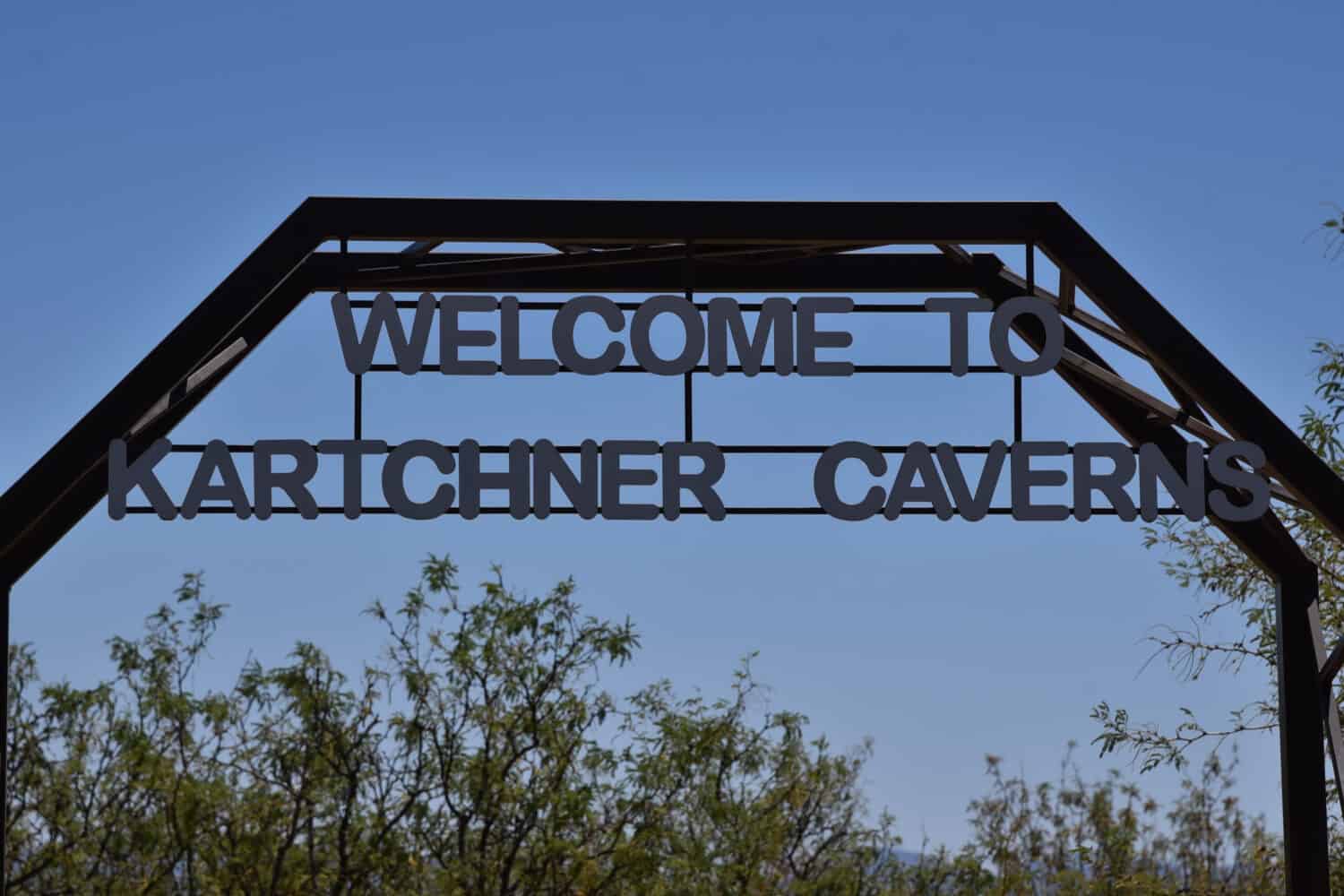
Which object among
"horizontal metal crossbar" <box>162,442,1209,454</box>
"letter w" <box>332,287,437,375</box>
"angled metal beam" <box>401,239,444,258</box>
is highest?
"angled metal beam" <box>401,239,444,258</box>

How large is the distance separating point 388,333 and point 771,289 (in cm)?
183

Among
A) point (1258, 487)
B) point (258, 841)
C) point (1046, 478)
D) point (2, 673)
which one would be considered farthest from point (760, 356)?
point (258, 841)

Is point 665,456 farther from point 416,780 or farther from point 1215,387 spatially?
point 416,780

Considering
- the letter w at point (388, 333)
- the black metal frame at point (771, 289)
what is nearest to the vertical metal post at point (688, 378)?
the black metal frame at point (771, 289)

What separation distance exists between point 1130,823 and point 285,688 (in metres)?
7.03

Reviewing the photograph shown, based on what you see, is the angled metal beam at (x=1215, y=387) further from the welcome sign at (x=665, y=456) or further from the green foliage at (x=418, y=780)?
the green foliage at (x=418, y=780)

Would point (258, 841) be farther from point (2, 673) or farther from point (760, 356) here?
point (760, 356)

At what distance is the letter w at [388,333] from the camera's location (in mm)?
7105

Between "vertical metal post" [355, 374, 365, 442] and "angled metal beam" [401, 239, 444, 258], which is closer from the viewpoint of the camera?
"vertical metal post" [355, 374, 365, 442]

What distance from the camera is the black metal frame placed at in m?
6.52

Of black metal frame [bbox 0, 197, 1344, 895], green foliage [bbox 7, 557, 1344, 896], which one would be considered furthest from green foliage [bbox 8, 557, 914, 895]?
black metal frame [bbox 0, 197, 1344, 895]

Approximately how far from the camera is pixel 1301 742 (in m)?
7.43

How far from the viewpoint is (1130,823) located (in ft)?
47.7

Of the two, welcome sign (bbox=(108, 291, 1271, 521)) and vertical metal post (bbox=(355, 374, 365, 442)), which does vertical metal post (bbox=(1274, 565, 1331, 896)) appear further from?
vertical metal post (bbox=(355, 374, 365, 442))
